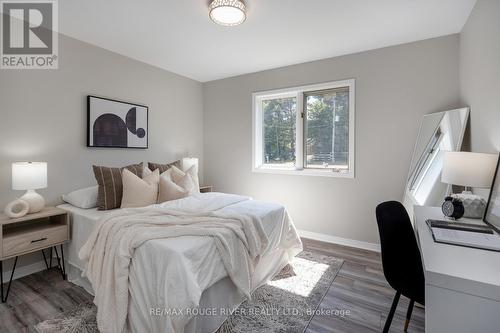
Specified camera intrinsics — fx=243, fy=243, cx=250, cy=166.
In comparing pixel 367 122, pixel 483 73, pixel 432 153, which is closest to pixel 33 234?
pixel 367 122

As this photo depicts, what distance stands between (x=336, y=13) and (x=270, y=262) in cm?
248

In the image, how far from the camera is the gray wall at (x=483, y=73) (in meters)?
1.68

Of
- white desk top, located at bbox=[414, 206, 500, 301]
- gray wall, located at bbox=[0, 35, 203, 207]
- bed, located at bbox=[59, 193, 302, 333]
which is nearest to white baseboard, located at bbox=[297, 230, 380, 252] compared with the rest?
bed, located at bbox=[59, 193, 302, 333]

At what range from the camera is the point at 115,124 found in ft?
10.5

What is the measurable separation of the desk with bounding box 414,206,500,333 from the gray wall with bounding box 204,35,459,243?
224 centimetres

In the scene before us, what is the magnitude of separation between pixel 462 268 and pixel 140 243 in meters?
1.64

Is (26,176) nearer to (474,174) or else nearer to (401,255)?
(401,255)

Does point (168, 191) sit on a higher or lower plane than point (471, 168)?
lower

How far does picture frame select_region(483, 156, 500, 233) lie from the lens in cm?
137

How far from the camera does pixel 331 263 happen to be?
276 centimetres

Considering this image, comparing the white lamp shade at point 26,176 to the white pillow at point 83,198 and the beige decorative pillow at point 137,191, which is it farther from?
Answer: the beige decorative pillow at point 137,191

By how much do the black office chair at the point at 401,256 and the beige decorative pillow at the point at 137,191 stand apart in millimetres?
2216

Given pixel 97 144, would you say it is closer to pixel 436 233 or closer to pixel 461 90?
pixel 436 233

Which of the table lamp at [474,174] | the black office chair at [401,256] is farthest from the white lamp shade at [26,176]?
the table lamp at [474,174]
